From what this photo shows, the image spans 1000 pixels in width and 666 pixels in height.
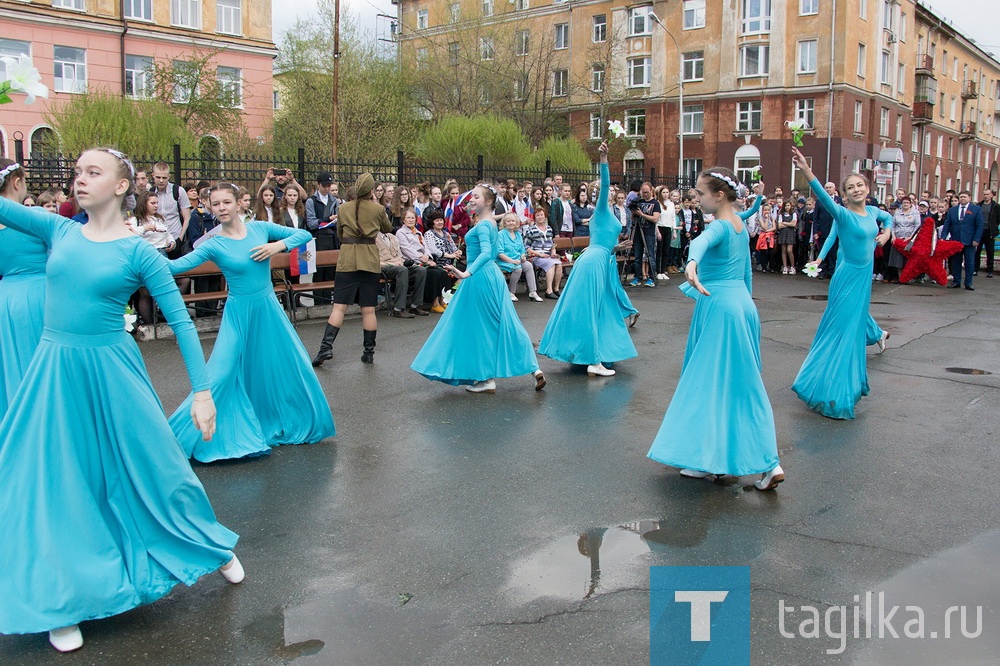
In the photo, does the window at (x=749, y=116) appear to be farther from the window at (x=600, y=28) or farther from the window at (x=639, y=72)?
the window at (x=600, y=28)

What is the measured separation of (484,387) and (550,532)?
386cm

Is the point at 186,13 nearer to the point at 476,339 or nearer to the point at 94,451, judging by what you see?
the point at 476,339

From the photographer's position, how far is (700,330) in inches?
237

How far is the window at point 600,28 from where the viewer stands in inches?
2121

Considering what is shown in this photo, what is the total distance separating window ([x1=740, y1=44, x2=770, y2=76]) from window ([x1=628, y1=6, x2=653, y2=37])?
5821 mm

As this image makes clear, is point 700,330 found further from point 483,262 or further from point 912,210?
point 912,210

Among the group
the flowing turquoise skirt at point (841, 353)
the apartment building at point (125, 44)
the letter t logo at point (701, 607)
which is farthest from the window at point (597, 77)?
the letter t logo at point (701, 607)

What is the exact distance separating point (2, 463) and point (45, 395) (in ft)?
1.07

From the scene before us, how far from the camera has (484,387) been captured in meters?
8.83

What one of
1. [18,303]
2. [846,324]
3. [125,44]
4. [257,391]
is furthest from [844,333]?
[125,44]

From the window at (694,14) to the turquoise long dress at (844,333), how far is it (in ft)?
151

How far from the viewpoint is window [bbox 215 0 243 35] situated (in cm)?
3969

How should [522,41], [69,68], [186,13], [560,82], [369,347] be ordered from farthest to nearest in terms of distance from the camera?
[560,82]
[522,41]
[186,13]
[69,68]
[369,347]

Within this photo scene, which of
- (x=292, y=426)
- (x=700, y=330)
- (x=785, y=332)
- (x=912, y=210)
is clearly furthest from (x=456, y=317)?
(x=912, y=210)
